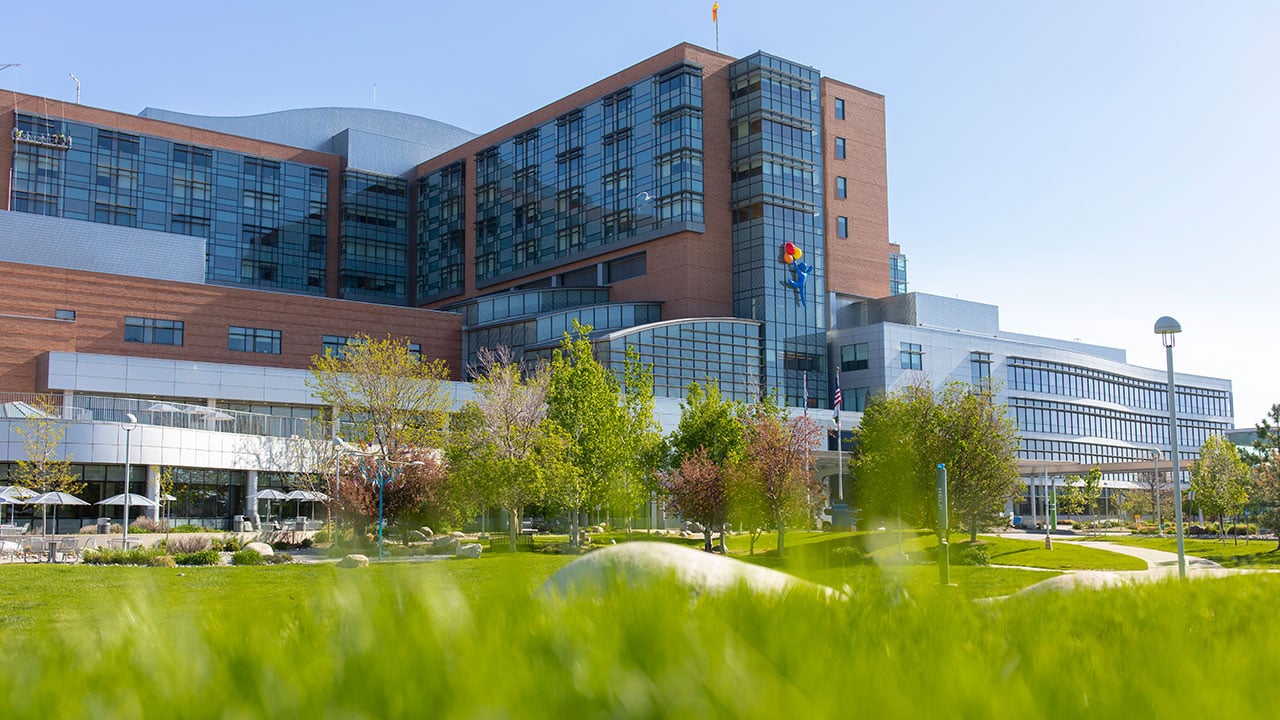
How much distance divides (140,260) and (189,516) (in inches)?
1167

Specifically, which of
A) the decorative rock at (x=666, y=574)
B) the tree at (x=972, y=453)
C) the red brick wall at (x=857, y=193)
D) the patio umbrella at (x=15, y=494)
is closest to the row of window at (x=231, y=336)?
the patio umbrella at (x=15, y=494)

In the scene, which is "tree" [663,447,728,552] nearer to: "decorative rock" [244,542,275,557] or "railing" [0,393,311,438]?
"decorative rock" [244,542,275,557]

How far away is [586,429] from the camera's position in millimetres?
41594

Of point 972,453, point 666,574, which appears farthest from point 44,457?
point 666,574

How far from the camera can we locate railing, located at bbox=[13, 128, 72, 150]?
82.1 meters

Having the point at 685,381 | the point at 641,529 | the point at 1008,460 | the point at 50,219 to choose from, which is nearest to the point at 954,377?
the point at 685,381

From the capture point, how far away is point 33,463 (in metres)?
50.5

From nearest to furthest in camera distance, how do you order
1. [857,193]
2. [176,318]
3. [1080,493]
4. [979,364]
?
[176,318] < [979,364] < [857,193] < [1080,493]

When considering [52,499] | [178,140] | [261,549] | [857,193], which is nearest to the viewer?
[261,549]

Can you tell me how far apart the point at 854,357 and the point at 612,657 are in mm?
81386

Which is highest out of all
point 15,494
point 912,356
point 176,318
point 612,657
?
point 176,318

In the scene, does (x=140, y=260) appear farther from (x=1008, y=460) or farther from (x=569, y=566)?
(x=569, y=566)

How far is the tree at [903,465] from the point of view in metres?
37.2

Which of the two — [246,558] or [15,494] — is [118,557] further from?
[15,494]
